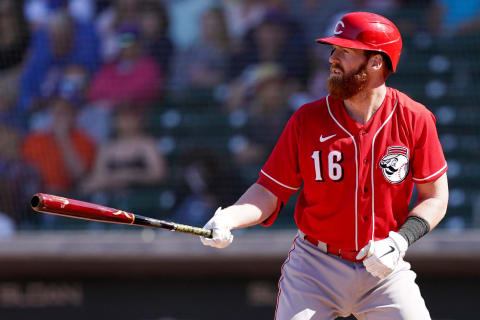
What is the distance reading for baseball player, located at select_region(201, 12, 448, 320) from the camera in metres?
2.87

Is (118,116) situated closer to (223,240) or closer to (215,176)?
(215,176)

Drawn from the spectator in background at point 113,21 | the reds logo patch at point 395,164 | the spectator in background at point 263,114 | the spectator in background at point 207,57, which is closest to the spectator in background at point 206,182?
the spectator in background at point 263,114

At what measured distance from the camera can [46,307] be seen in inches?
227

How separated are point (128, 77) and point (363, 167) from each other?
381 cm

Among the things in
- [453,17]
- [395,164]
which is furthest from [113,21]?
[395,164]

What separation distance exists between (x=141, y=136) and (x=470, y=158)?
8.85 ft

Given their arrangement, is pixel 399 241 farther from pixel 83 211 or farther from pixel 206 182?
pixel 206 182

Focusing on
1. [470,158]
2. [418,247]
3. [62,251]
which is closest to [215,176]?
[62,251]

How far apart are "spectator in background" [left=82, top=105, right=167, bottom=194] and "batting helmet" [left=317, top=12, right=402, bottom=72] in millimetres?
3278

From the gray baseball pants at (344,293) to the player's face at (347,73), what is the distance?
2.15 ft

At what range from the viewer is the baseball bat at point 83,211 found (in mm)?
2604

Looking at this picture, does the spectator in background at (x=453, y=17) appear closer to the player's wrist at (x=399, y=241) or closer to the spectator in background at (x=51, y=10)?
the spectator in background at (x=51, y=10)

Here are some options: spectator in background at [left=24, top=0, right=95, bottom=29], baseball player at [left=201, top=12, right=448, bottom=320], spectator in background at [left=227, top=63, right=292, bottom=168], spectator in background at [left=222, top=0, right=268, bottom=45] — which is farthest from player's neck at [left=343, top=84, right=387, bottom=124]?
spectator in background at [left=24, top=0, right=95, bottom=29]

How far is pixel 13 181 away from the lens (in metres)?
6.10
